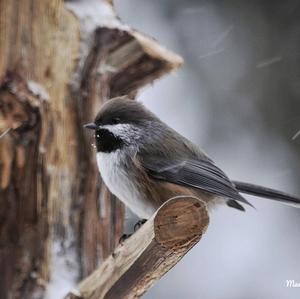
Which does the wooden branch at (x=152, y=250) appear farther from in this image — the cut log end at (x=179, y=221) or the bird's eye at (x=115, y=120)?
the bird's eye at (x=115, y=120)

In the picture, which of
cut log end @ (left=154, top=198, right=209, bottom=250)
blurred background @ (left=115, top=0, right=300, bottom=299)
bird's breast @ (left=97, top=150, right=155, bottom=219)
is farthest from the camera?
blurred background @ (left=115, top=0, right=300, bottom=299)

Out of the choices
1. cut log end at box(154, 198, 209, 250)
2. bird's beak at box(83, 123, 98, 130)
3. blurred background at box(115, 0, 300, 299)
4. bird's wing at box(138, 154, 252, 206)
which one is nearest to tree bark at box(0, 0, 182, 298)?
bird's beak at box(83, 123, 98, 130)

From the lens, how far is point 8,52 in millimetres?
2867

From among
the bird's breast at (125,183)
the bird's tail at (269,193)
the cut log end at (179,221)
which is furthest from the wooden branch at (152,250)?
the bird's tail at (269,193)

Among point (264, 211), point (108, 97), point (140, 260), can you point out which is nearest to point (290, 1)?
point (264, 211)

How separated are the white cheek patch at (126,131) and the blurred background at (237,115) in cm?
214

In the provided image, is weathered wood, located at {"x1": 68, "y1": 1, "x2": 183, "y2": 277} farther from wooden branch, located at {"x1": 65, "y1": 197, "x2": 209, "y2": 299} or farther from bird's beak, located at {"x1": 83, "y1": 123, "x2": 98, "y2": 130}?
wooden branch, located at {"x1": 65, "y1": 197, "x2": 209, "y2": 299}

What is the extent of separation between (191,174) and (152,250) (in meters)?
0.81

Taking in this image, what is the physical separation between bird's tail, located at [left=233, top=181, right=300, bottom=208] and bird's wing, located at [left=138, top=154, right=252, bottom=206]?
156mm

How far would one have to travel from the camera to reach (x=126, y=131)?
2895mm

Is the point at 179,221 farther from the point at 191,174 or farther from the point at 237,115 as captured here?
the point at 237,115

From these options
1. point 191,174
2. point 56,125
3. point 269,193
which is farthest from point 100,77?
point 269,193

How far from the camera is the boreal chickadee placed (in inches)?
110

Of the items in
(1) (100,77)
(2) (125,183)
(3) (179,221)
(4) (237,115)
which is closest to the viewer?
(3) (179,221)
